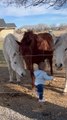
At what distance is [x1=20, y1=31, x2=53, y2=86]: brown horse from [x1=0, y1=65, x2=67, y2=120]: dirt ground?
0.77 metres

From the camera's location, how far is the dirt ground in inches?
307

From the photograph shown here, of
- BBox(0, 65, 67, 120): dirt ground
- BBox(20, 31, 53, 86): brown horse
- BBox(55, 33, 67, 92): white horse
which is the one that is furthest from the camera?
BBox(20, 31, 53, 86): brown horse

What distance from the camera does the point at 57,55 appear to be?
10547 millimetres

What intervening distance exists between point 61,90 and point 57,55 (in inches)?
39.9

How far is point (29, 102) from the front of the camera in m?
9.36

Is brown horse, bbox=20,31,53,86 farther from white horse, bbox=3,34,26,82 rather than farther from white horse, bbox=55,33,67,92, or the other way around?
white horse, bbox=55,33,67,92

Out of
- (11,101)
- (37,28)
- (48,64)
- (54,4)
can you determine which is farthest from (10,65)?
(37,28)

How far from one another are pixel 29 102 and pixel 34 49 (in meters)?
2.28

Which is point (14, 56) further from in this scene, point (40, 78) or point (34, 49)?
point (40, 78)

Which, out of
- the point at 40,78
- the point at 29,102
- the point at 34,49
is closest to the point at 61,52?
the point at 34,49

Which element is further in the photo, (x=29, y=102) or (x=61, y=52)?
(x=61, y=52)

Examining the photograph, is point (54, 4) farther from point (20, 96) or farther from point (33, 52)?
point (20, 96)

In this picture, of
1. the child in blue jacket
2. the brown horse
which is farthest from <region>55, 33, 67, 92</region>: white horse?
the child in blue jacket

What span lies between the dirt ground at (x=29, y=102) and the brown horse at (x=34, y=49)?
0.77m
